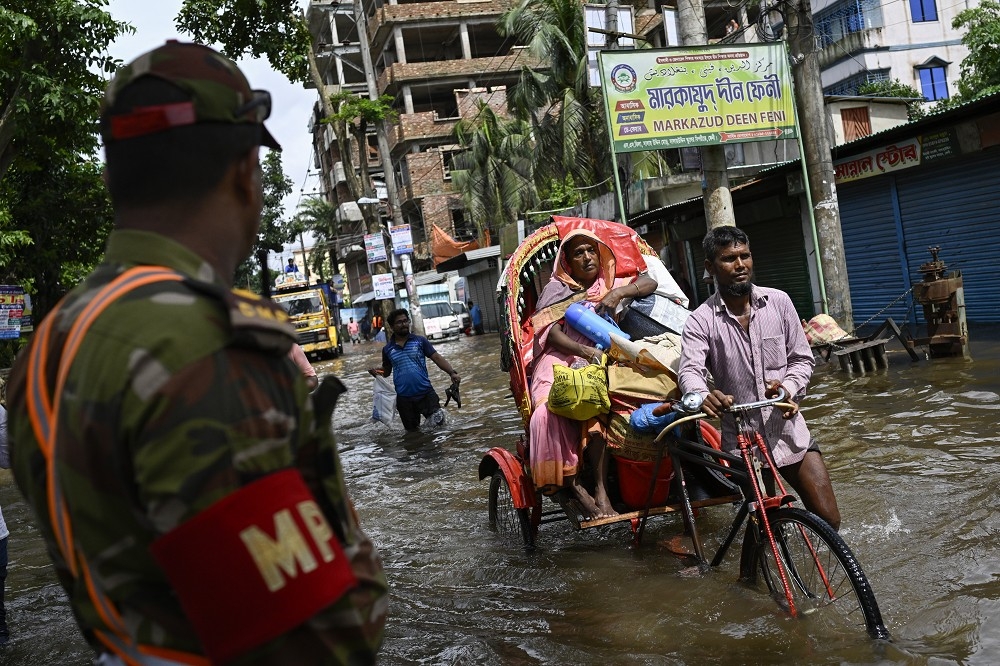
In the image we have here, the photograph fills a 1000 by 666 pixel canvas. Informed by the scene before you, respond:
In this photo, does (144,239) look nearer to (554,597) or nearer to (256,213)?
(256,213)

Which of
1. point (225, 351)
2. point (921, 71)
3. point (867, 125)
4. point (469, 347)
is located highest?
point (921, 71)

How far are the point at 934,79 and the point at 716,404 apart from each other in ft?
129

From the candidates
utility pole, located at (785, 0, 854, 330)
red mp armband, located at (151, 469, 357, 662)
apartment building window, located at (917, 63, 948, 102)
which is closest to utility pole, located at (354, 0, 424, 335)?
utility pole, located at (785, 0, 854, 330)

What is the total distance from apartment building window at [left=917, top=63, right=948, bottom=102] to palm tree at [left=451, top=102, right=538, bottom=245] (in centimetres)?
1660

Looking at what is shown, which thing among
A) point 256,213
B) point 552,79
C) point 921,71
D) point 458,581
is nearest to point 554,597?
point 458,581

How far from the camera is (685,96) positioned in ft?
44.5

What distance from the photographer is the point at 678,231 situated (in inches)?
915

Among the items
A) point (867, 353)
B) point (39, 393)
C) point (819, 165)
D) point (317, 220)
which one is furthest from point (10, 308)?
point (317, 220)

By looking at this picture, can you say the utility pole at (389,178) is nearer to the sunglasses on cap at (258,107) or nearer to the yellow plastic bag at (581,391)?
the yellow plastic bag at (581,391)

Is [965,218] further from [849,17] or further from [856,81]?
[849,17]

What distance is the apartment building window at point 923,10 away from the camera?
37.5m

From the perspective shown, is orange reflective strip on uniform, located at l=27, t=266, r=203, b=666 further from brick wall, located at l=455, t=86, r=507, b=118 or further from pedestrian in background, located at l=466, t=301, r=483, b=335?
brick wall, located at l=455, t=86, r=507, b=118

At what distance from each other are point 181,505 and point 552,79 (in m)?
29.1

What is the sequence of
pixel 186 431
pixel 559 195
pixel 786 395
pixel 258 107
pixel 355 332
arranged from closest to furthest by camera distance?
pixel 186 431
pixel 258 107
pixel 786 395
pixel 559 195
pixel 355 332
